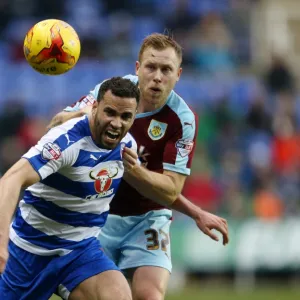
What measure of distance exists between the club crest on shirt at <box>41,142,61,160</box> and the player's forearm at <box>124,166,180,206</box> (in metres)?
0.77

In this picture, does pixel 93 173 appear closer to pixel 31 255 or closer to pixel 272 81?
pixel 31 255

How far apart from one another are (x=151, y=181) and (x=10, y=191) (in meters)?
1.59

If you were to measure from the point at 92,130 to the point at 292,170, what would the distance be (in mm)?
10621

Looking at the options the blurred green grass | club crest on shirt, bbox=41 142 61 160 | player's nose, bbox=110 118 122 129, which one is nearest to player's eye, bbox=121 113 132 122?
player's nose, bbox=110 118 122 129

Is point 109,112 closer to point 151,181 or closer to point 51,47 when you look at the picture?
point 151,181

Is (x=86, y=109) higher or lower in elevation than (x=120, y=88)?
lower

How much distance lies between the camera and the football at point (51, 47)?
7.36 meters

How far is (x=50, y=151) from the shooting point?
6508mm

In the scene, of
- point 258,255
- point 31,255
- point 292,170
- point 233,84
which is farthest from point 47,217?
point 233,84

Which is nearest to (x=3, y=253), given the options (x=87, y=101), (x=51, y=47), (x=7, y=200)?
(x=7, y=200)

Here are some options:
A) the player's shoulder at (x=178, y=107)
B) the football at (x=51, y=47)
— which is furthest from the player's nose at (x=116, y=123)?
the player's shoulder at (x=178, y=107)

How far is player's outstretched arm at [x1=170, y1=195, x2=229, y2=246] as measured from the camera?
26.1 feet

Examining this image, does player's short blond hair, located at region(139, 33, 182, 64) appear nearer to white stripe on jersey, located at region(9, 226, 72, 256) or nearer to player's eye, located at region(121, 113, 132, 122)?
player's eye, located at region(121, 113, 132, 122)

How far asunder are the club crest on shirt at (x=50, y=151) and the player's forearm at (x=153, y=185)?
2.54ft
